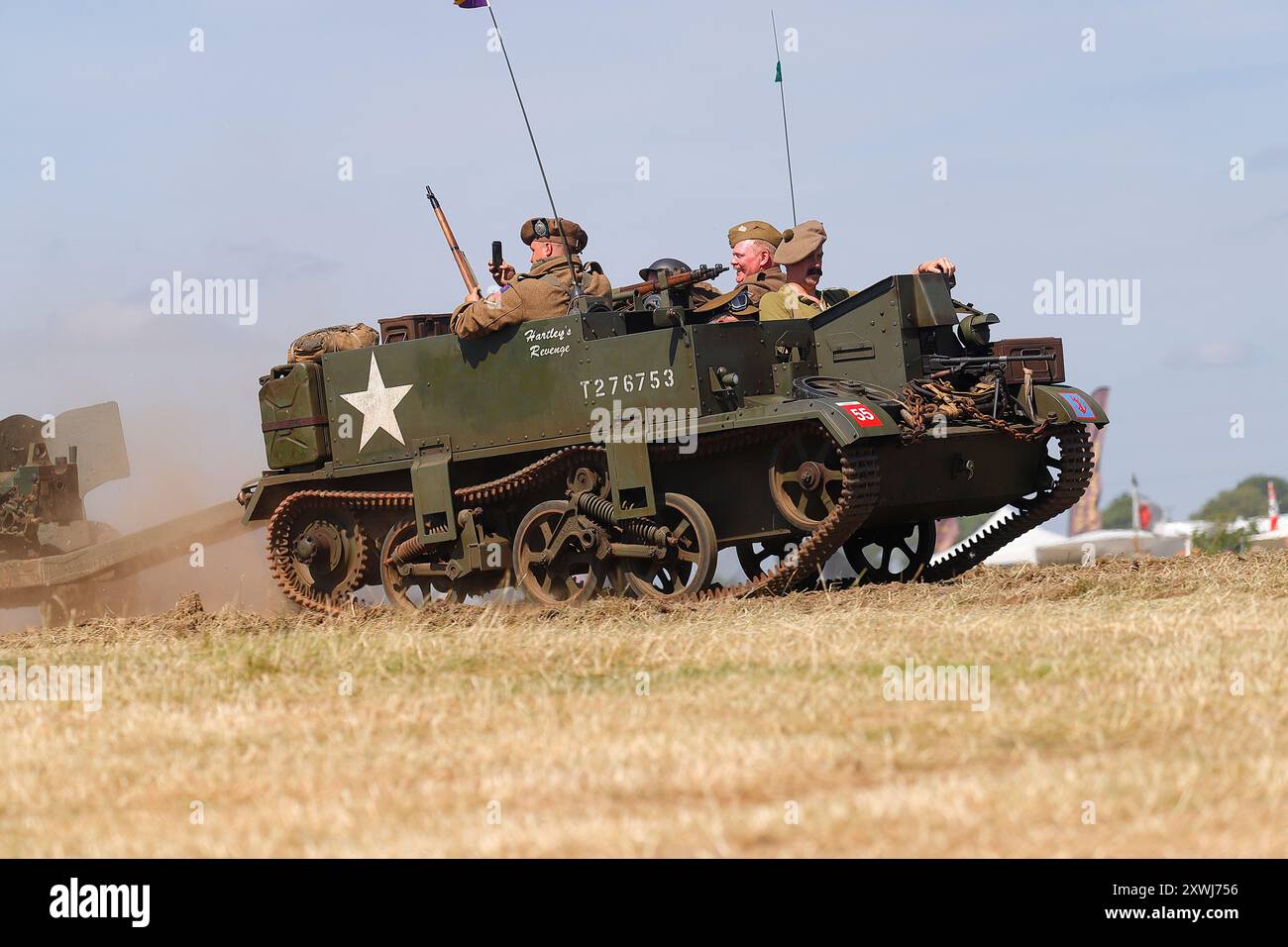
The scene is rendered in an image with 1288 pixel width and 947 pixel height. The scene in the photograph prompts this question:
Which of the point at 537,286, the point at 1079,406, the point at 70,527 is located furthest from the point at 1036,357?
the point at 70,527

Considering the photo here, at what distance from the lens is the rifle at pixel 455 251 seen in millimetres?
15602

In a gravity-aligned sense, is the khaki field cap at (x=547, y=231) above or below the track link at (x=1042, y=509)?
above

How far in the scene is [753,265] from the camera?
1534cm

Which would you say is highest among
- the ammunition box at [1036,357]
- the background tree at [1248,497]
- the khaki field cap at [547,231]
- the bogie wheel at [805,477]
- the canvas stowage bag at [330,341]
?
the khaki field cap at [547,231]

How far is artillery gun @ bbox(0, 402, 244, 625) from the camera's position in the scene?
56.8 feet

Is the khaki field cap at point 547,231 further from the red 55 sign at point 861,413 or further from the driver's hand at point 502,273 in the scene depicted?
the red 55 sign at point 861,413

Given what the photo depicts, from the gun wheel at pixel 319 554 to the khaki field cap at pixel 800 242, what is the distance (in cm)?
410

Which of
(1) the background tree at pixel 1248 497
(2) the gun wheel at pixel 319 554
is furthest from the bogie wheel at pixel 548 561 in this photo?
(1) the background tree at pixel 1248 497

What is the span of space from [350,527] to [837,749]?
9.44 meters

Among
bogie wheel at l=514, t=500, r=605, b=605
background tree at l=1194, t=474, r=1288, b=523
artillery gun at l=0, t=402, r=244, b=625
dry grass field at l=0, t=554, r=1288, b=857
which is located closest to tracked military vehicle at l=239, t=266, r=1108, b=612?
bogie wheel at l=514, t=500, r=605, b=605

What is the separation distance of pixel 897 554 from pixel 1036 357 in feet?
7.06

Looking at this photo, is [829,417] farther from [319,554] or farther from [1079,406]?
[319,554]

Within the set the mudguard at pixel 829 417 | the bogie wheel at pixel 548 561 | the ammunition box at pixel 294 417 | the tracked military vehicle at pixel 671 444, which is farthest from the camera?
the ammunition box at pixel 294 417
